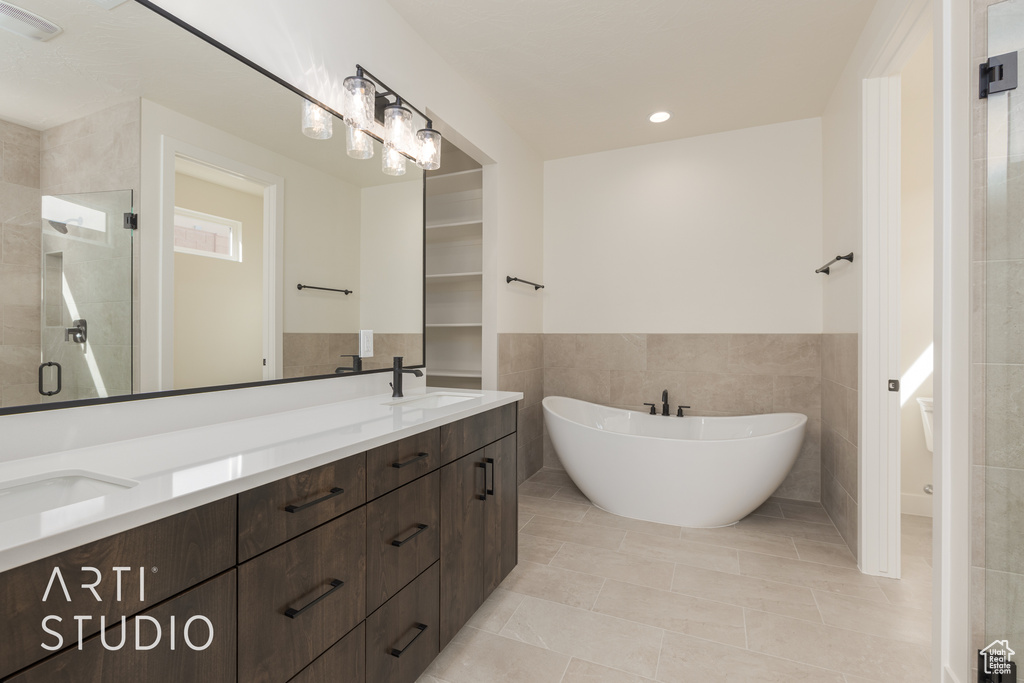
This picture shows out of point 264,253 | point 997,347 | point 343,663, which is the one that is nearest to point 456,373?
point 264,253

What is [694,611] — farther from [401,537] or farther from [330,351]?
[330,351]

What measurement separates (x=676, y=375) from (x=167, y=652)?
3.27m

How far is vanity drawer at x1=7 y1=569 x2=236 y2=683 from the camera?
0.63 meters

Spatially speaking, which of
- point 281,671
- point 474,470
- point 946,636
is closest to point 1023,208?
point 946,636

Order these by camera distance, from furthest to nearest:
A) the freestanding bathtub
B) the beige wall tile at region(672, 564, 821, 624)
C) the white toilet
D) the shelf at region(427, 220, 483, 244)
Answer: the shelf at region(427, 220, 483, 244) → the white toilet → the freestanding bathtub → the beige wall tile at region(672, 564, 821, 624)

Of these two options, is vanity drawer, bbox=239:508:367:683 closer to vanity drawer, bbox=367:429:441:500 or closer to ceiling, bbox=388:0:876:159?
vanity drawer, bbox=367:429:441:500

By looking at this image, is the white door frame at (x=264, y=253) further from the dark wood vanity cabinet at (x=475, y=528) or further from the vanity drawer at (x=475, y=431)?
the dark wood vanity cabinet at (x=475, y=528)

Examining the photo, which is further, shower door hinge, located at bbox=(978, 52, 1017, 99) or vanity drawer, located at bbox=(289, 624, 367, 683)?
shower door hinge, located at bbox=(978, 52, 1017, 99)

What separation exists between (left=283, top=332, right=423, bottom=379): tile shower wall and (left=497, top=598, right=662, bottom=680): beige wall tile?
3.96 feet

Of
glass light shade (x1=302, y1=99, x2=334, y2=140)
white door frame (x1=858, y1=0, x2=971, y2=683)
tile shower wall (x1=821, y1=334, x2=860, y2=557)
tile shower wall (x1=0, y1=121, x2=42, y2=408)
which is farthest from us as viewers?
tile shower wall (x1=821, y1=334, x2=860, y2=557)

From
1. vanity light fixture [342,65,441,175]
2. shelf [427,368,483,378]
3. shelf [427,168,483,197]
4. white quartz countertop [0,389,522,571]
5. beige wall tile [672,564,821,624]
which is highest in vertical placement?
shelf [427,168,483,197]

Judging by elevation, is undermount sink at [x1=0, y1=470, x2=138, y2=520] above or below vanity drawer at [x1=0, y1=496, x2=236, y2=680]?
above

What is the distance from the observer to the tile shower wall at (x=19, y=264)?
93 centimetres

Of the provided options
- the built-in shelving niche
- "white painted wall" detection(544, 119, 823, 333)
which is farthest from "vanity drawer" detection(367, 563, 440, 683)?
"white painted wall" detection(544, 119, 823, 333)
